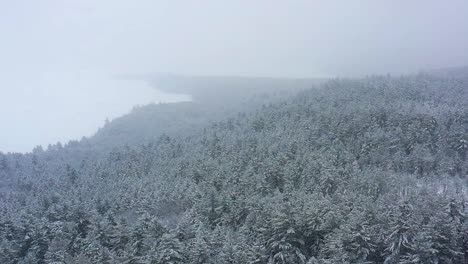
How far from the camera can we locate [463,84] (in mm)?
192625

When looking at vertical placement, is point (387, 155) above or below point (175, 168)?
above

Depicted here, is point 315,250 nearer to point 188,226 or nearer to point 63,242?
point 188,226

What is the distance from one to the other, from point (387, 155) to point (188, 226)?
5550 centimetres

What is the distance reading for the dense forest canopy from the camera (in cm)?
5597

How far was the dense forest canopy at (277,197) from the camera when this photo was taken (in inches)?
2203

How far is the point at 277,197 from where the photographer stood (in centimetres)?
7362

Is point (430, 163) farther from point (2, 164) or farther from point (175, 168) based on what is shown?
point (2, 164)

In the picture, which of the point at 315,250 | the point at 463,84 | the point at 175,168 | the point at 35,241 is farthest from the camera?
the point at 463,84

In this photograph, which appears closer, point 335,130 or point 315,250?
point 315,250

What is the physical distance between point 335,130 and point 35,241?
261 ft

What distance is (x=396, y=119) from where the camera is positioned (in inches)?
4614

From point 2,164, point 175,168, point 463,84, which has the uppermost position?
point 463,84

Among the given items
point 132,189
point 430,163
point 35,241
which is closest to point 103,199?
point 132,189

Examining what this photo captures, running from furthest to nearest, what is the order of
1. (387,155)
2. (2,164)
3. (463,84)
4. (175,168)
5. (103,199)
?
(463,84)
(2,164)
(175,168)
(387,155)
(103,199)
